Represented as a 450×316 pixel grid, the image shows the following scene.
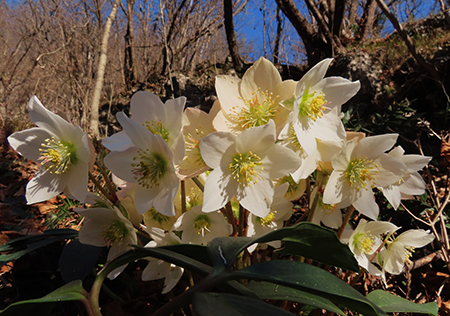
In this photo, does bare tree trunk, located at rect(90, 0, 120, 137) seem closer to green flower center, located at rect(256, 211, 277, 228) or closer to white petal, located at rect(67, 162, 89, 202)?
white petal, located at rect(67, 162, 89, 202)

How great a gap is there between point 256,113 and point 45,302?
0.53m

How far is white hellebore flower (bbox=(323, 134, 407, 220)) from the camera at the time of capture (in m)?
0.60

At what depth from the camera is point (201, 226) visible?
63cm

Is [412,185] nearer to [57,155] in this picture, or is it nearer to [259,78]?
[259,78]

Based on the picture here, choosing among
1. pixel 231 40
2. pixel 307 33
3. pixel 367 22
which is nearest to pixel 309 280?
pixel 307 33

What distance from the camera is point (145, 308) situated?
0.82 m

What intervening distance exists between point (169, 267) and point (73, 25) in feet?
17.9

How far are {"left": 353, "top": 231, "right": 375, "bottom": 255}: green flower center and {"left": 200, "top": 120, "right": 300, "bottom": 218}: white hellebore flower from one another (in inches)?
13.1

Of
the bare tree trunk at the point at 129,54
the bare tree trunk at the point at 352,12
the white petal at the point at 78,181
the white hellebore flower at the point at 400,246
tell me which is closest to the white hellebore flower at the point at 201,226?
the white petal at the point at 78,181

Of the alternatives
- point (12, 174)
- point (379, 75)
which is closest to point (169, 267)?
point (12, 174)

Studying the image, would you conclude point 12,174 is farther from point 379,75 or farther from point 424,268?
point 379,75

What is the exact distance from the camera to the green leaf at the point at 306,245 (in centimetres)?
42

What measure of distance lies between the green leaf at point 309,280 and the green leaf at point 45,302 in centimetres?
24

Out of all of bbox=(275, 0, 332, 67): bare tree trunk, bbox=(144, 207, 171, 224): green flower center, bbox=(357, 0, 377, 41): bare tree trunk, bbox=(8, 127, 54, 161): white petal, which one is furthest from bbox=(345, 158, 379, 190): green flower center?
bbox=(357, 0, 377, 41): bare tree trunk
